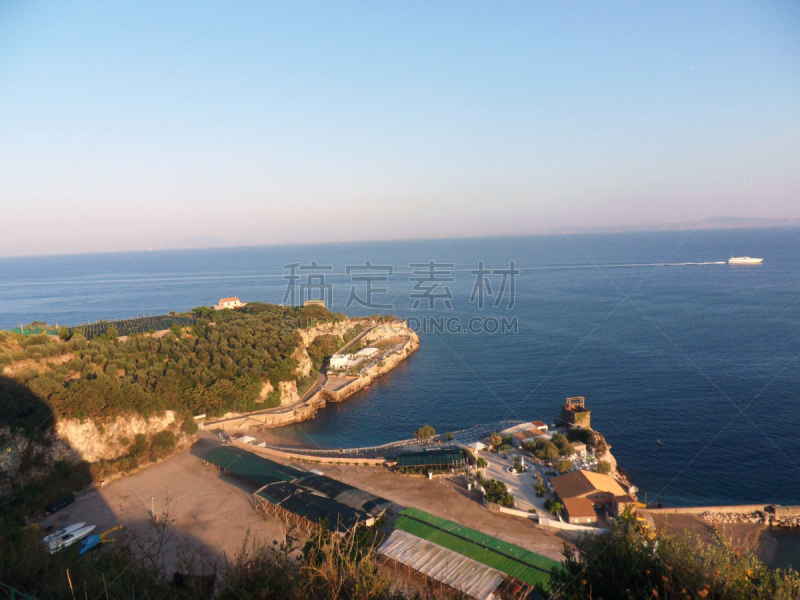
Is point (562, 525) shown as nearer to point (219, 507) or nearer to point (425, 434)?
point (425, 434)

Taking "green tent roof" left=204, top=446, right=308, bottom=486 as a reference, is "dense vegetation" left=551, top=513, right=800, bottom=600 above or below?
above

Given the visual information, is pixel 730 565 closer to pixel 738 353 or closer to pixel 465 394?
pixel 465 394

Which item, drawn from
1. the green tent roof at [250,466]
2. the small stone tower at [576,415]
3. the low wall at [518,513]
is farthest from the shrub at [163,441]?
the small stone tower at [576,415]

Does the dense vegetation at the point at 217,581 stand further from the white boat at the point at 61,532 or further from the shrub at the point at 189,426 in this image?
the shrub at the point at 189,426

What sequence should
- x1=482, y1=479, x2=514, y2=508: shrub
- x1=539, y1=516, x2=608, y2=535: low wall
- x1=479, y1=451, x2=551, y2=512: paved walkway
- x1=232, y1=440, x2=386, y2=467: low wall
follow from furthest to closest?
x1=232, y1=440, x2=386, y2=467: low wall < x1=479, y1=451, x2=551, y2=512: paved walkway < x1=482, y1=479, x2=514, y2=508: shrub < x1=539, y1=516, x2=608, y2=535: low wall

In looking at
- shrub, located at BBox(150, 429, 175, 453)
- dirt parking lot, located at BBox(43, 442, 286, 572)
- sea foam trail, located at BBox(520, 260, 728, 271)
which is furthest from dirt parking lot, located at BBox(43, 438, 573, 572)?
sea foam trail, located at BBox(520, 260, 728, 271)

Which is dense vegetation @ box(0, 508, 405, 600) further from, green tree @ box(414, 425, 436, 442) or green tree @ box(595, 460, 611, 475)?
green tree @ box(595, 460, 611, 475)
